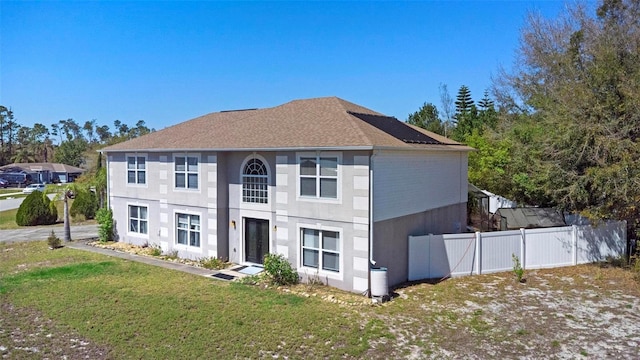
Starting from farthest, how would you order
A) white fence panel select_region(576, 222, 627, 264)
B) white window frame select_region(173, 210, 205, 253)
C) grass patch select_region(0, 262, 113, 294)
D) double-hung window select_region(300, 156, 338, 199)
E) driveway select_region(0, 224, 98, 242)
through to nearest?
driveway select_region(0, 224, 98, 242), white window frame select_region(173, 210, 205, 253), white fence panel select_region(576, 222, 627, 264), grass patch select_region(0, 262, 113, 294), double-hung window select_region(300, 156, 338, 199)

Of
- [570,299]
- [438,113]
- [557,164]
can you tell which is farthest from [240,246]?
[438,113]

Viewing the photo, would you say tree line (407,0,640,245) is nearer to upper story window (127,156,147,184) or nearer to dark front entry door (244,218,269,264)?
dark front entry door (244,218,269,264)

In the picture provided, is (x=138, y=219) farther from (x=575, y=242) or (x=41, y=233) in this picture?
(x=575, y=242)

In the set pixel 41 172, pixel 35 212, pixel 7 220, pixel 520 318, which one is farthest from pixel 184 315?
pixel 41 172

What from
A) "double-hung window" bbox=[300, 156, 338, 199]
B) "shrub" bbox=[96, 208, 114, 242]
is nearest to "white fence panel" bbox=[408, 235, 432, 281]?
"double-hung window" bbox=[300, 156, 338, 199]

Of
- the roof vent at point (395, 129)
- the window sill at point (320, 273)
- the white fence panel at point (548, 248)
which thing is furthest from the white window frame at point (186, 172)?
the white fence panel at point (548, 248)

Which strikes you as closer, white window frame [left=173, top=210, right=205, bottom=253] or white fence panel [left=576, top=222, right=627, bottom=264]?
white fence panel [left=576, top=222, right=627, bottom=264]
